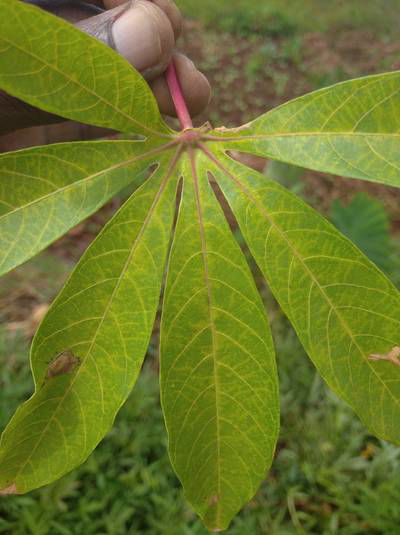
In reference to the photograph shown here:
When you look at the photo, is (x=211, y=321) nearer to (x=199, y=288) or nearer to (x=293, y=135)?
(x=199, y=288)

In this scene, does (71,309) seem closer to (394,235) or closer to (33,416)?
(33,416)

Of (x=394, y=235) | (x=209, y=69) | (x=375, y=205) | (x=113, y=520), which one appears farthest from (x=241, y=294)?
(x=209, y=69)

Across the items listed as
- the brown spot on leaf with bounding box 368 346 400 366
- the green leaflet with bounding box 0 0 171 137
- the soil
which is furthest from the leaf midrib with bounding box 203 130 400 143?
the soil

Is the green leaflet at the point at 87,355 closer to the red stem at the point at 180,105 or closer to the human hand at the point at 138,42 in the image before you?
the red stem at the point at 180,105

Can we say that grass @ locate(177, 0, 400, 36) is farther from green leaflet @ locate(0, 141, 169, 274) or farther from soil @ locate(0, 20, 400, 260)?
green leaflet @ locate(0, 141, 169, 274)

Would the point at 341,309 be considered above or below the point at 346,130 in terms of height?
below

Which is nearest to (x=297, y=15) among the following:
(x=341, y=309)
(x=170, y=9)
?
(x=170, y=9)

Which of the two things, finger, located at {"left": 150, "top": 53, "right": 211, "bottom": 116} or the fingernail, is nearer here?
the fingernail
